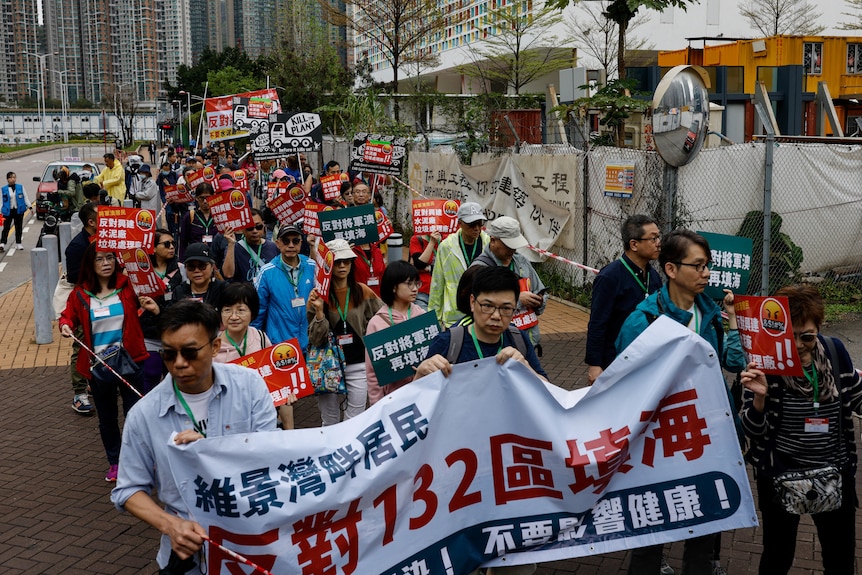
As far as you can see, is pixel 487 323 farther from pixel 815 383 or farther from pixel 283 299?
pixel 283 299

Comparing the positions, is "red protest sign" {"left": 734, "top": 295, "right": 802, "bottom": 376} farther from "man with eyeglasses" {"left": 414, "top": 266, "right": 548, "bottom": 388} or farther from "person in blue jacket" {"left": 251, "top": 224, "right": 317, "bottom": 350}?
"person in blue jacket" {"left": 251, "top": 224, "right": 317, "bottom": 350}

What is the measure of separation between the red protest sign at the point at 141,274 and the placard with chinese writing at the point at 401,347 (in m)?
2.63

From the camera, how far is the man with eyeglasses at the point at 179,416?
3707 millimetres

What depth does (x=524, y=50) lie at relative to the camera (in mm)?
39312

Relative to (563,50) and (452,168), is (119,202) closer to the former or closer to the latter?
(452,168)

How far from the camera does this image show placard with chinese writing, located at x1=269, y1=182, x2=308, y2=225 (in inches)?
483

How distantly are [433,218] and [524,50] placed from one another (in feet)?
101

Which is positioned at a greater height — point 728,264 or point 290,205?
point 290,205

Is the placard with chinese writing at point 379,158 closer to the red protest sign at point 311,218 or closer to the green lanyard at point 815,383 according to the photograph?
the red protest sign at point 311,218

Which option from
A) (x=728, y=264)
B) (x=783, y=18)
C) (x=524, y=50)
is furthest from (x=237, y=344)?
(x=783, y=18)

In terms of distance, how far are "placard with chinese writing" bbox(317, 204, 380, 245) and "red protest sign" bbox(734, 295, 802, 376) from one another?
560 cm

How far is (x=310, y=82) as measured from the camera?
1464 inches

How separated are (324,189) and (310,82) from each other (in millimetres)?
24031

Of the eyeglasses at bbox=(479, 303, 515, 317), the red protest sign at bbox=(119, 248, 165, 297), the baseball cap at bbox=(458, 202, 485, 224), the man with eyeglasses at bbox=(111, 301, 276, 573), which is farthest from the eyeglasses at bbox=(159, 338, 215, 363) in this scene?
the red protest sign at bbox=(119, 248, 165, 297)
